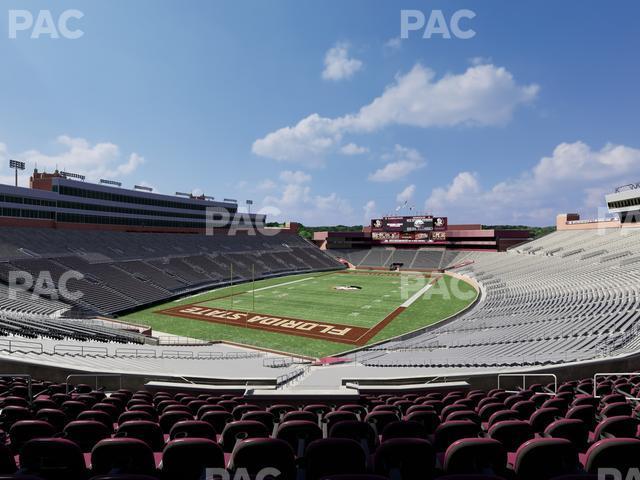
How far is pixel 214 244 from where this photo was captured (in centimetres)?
6750

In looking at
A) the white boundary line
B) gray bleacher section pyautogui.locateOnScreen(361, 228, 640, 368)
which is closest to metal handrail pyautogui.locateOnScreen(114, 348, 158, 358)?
gray bleacher section pyautogui.locateOnScreen(361, 228, 640, 368)

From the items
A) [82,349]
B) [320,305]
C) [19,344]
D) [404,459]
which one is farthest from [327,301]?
[404,459]

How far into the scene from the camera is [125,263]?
1842 inches

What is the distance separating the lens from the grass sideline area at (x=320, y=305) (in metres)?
28.1

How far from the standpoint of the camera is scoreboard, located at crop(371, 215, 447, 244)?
74.8 metres

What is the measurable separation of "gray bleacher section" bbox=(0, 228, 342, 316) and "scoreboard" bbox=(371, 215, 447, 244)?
1705cm

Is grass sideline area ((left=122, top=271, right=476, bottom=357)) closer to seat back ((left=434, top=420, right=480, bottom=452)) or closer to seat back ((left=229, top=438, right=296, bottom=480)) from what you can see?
seat back ((left=434, top=420, right=480, bottom=452))

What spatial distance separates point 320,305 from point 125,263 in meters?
26.8

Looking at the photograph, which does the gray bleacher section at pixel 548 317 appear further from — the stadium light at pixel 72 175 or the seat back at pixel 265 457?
the stadium light at pixel 72 175

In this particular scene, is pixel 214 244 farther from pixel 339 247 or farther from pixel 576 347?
pixel 576 347

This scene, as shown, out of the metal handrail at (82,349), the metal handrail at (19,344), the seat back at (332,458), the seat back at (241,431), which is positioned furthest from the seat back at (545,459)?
the metal handrail at (82,349)

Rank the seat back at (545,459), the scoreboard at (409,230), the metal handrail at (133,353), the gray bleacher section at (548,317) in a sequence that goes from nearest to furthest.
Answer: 1. the seat back at (545,459)
2. the gray bleacher section at (548,317)
3. the metal handrail at (133,353)
4. the scoreboard at (409,230)

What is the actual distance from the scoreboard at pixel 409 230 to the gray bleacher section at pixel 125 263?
1705cm

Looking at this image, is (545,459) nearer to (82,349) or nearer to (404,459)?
(404,459)
